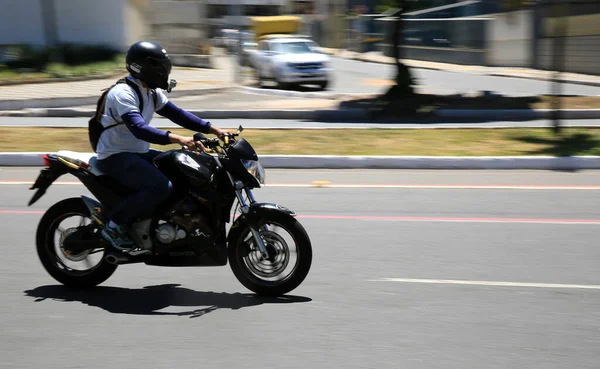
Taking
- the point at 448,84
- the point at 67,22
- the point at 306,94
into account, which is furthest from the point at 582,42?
the point at 67,22

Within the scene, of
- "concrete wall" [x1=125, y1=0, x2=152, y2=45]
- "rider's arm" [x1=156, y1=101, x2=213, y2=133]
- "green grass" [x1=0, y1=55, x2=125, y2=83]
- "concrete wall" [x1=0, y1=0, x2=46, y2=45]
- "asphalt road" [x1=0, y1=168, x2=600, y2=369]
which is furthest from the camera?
"concrete wall" [x1=125, y1=0, x2=152, y2=45]

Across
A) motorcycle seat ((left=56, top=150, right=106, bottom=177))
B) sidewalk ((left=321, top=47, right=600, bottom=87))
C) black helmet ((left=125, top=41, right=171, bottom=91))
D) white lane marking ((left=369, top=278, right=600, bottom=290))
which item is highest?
black helmet ((left=125, top=41, right=171, bottom=91))

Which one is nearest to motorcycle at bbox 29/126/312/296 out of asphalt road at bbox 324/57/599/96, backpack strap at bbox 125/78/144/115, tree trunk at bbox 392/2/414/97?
backpack strap at bbox 125/78/144/115

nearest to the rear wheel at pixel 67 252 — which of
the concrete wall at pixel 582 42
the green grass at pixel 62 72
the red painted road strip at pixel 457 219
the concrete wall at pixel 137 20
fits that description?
the red painted road strip at pixel 457 219

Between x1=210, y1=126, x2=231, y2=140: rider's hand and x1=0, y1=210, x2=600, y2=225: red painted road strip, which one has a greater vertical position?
x1=210, y1=126, x2=231, y2=140: rider's hand

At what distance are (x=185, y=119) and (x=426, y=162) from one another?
6303mm

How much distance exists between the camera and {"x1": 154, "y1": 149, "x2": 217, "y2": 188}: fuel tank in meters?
5.35

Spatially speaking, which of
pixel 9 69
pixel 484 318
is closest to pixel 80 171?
pixel 484 318

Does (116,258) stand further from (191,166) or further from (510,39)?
(510,39)

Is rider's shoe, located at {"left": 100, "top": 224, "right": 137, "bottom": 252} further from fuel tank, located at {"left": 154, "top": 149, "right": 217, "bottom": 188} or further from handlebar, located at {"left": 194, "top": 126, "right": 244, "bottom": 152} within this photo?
handlebar, located at {"left": 194, "top": 126, "right": 244, "bottom": 152}

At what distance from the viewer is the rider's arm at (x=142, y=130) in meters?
5.25

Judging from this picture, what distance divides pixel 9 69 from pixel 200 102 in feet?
32.8

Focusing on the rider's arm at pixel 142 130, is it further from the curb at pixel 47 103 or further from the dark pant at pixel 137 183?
the curb at pixel 47 103

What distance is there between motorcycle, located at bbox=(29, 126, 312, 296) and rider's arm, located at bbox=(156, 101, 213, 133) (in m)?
0.28
